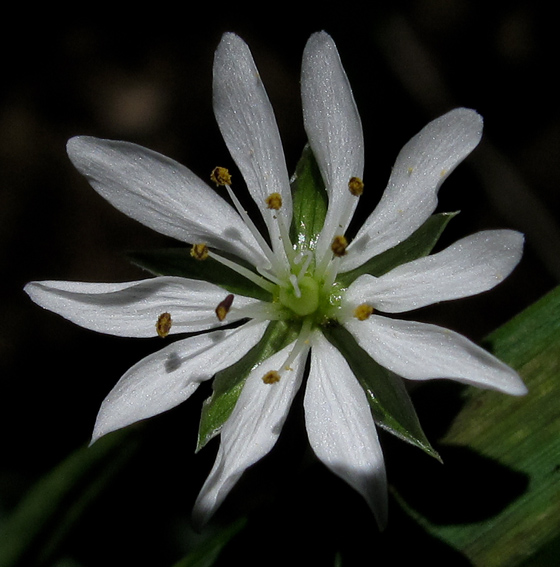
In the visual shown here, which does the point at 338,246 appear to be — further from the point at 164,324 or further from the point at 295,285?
the point at 164,324

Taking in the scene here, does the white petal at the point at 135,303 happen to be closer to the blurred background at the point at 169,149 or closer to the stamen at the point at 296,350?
the stamen at the point at 296,350

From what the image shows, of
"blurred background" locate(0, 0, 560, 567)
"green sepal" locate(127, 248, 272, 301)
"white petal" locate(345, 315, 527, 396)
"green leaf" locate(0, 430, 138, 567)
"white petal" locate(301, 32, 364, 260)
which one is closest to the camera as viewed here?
"white petal" locate(345, 315, 527, 396)

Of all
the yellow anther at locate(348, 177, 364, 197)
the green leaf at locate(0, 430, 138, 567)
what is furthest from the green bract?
the green leaf at locate(0, 430, 138, 567)

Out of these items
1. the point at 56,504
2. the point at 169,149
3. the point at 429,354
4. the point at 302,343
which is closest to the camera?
the point at 429,354

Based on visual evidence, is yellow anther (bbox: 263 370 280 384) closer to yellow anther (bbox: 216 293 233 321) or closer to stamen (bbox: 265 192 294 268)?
yellow anther (bbox: 216 293 233 321)

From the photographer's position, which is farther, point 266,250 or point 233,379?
point 266,250

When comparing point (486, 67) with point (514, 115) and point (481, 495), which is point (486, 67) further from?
point (481, 495)

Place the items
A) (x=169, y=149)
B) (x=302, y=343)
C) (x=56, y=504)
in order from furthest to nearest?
1. (x=169, y=149)
2. (x=56, y=504)
3. (x=302, y=343)

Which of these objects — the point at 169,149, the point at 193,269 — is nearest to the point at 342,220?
the point at 193,269

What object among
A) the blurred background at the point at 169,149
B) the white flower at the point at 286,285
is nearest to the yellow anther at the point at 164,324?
the white flower at the point at 286,285
